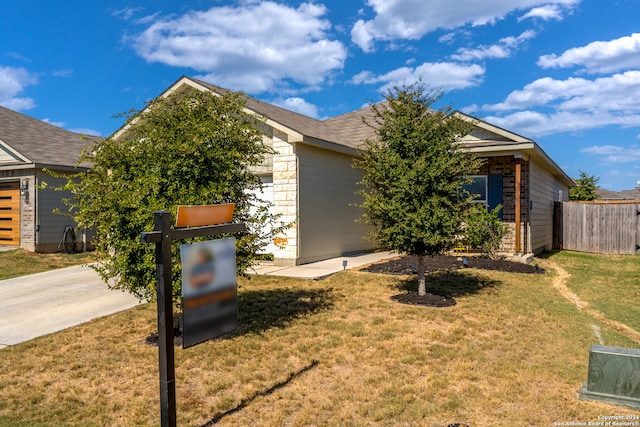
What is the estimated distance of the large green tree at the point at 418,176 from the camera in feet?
25.5

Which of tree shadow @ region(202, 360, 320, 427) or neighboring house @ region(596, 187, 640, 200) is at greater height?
neighboring house @ region(596, 187, 640, 200)

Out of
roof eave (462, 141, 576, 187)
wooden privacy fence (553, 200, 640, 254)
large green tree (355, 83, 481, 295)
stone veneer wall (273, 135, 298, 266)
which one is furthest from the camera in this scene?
wooden privacy fence (553, 200, 640, 254)

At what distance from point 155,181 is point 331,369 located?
310 centimetres

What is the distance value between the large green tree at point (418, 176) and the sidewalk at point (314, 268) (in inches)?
67.6

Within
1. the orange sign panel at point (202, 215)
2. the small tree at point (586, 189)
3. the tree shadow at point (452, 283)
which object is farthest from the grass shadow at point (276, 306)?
the small tree at point (586, 189)

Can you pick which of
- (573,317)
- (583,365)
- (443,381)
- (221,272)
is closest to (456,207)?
(573,317)

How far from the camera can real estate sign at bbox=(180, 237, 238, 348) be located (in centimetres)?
369

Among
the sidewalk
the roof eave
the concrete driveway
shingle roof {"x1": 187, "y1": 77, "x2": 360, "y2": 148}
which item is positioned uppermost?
shingle roof {"x1": 187, "y1": 77, "x2": 360, "y2": 148}

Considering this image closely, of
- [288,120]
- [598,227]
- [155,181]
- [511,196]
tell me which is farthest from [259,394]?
[598,227]

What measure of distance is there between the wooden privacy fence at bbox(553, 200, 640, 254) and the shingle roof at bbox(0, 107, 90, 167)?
1841cm

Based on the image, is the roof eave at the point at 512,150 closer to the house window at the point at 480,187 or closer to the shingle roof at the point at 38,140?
the house window at the point at 480,187

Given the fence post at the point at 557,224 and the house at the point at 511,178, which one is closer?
the house at the point at 511,178

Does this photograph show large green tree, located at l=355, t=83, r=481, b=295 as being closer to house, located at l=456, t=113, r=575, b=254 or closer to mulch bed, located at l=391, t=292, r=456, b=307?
mulch bed, located at l=391, t=292, r=456, b=307

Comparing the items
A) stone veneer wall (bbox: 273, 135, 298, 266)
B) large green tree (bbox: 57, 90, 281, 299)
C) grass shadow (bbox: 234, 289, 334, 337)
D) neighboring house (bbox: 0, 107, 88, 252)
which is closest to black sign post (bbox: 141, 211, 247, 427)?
large green tree (bbox: 57, 90, 281, 299)
